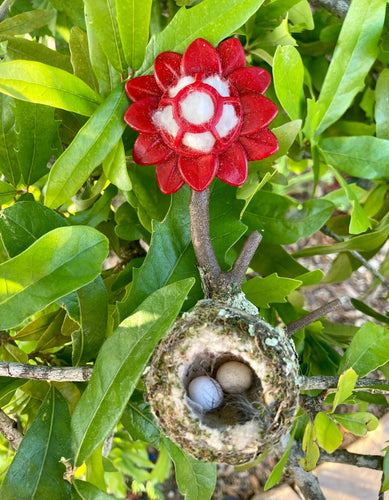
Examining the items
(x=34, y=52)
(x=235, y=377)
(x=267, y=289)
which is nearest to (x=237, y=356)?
(x=235, y=377)

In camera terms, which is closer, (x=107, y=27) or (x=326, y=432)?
(x=107, y=27)

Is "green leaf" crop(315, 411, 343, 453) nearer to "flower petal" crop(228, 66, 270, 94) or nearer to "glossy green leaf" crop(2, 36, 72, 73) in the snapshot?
"flower petal" crop(228, 66, 270, 94)

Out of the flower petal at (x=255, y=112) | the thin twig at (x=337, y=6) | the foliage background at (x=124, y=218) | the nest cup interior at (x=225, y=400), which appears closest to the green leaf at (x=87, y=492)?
the foliage background at (x=124, y=218)

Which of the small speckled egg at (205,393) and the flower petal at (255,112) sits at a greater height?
the flower petal at (255,112)

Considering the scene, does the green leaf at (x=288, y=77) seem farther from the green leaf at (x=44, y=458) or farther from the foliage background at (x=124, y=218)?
the green leaf at (x=44, y=458)

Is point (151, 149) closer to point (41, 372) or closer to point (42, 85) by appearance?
point (42, 85)

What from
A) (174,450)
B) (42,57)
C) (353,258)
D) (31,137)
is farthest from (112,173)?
(353,258)
